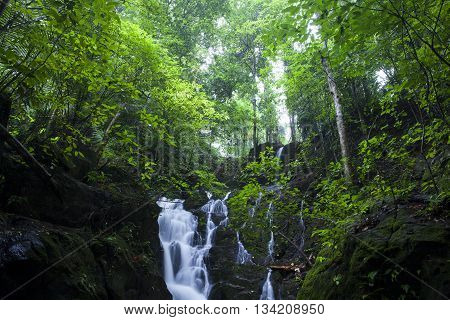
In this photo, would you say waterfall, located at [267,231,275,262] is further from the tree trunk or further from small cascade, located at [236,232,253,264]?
the tree trunk

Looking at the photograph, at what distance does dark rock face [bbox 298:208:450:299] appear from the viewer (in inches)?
132

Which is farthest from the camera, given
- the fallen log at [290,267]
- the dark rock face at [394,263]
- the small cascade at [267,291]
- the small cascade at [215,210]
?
the small cascade at [215,210]

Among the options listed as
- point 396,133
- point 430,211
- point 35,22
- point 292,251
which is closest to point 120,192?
point 35,22

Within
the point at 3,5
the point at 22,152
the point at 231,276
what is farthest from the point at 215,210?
the point at 3,5

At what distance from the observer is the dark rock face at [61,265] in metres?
4.44

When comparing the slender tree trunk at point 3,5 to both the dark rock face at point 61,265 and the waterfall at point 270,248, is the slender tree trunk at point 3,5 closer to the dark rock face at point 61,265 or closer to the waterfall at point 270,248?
the dark rock face at point 61,265

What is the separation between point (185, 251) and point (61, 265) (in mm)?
7181

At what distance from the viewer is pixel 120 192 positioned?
8.81m

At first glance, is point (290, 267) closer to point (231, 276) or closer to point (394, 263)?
point (231, 276)

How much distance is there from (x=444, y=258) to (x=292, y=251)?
294 inches

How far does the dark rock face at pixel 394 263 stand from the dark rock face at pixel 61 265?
12.5 feet

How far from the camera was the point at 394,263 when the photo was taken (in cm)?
365

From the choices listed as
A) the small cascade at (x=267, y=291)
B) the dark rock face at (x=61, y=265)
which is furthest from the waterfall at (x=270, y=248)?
the dark rock face at (x=61, y=265)

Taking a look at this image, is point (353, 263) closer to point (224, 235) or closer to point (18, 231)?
point (18, 231)
